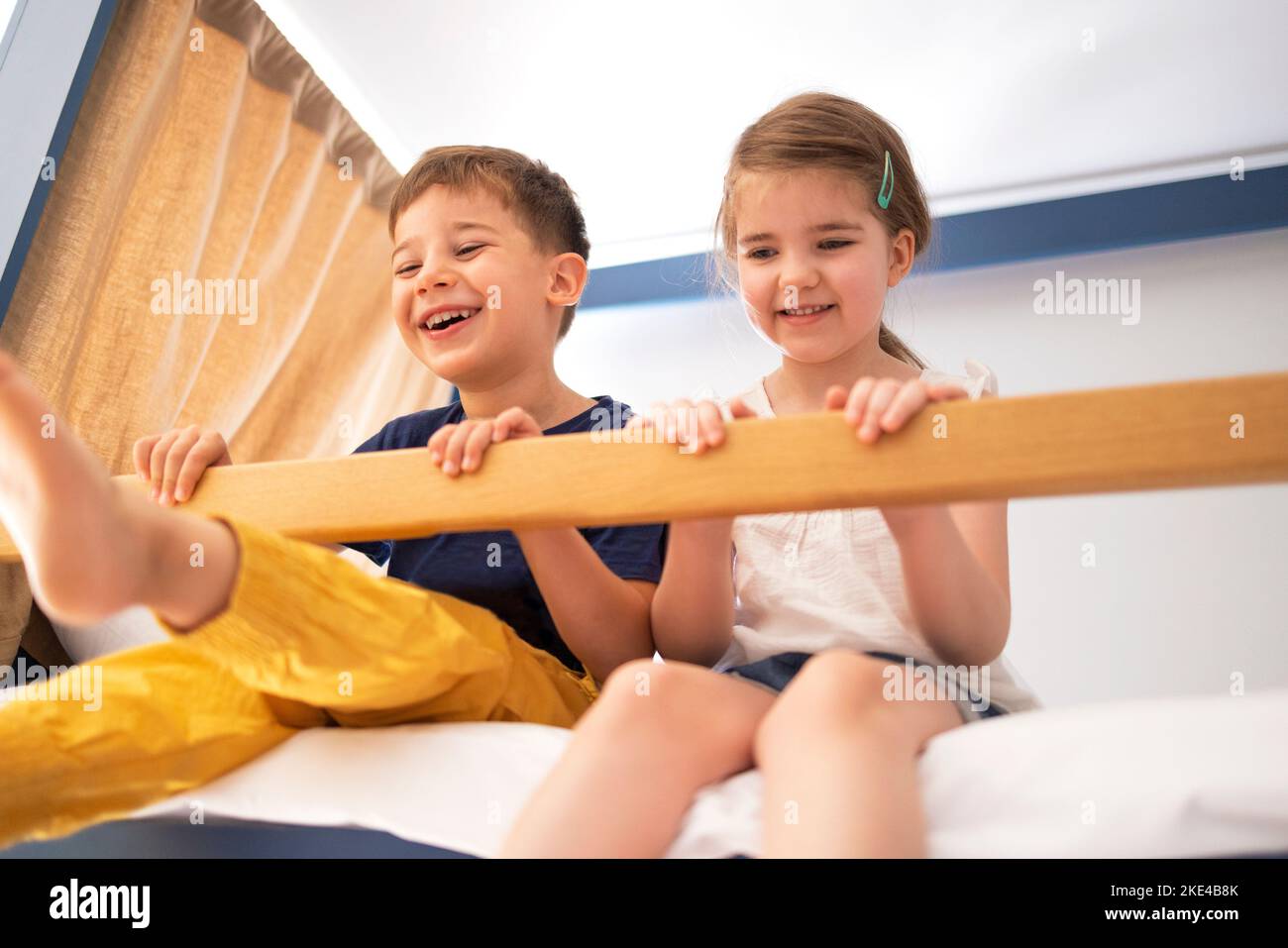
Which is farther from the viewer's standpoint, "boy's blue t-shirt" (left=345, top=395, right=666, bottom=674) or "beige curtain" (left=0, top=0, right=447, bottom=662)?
"beige curtain" (left=0, top=0, right=447, bottom=662)

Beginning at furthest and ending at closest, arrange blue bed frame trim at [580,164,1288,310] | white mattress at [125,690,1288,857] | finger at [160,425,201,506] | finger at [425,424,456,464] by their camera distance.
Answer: blue bed frame trim at [580,164,1288,310], finger at [160,425,201,506], finger at [425,424,456,464], white mattress at [125,690,1288,857]

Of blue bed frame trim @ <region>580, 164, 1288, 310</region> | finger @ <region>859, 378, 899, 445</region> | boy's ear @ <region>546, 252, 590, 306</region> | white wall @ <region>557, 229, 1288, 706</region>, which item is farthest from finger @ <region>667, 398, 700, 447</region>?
blue bed frame trim @ <region>580, 164, 1288, 310</region>

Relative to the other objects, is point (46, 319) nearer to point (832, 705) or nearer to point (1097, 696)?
point (832, 705)

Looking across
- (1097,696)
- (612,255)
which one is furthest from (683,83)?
(1097,696)

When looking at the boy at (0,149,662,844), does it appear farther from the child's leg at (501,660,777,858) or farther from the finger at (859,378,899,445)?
the finger at (859,378,899,445)

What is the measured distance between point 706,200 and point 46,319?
1.22 m

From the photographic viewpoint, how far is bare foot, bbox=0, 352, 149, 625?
1.89ft

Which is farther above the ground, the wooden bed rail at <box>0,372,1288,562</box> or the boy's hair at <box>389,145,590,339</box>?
the boy's hair at <box>389,145,590,339</box>

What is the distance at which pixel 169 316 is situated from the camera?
5.13ft

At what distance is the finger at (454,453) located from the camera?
0.75 metres

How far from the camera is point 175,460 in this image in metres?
0.88

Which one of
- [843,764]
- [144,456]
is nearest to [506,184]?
[144,456]

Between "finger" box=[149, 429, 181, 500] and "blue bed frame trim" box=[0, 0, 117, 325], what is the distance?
0.60 m

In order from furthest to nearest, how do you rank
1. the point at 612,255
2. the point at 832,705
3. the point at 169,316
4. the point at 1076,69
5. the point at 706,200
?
1. the point at 612,255
2. the point at 706,200
3. the point at 1076,69
4. the point at 169,316
5. the point at 832,705
